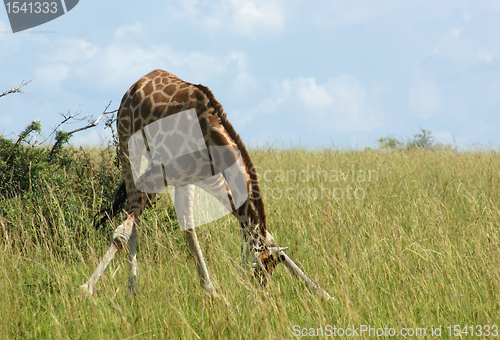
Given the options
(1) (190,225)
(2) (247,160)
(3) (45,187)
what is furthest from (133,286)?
(3) (45,187)

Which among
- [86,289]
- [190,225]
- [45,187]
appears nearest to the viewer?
[86,289]

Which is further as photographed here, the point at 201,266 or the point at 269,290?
the point at 201,266

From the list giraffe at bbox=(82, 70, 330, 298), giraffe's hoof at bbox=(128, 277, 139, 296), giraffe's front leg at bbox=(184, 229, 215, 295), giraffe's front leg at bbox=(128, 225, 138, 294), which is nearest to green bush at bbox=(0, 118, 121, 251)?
giraffe's front leg at bbox=(128, 225, 138, 294)

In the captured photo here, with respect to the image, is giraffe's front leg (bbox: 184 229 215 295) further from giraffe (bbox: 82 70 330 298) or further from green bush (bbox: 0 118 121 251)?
green bush (bbox: 0 118 121 251)

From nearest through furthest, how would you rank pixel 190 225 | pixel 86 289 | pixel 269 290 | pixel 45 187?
pixel 269 290, pixel 86 289, pixel 190 225, pixel 45 187

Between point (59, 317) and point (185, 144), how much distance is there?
1.75 metres

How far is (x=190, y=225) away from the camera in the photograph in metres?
4.04

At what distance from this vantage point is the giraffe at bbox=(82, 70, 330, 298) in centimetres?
346

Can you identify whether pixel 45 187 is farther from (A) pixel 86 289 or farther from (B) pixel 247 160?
(B) pixel 247 160

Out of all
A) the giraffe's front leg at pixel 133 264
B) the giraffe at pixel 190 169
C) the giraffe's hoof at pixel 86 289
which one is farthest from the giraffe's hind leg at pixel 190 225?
the giraffe's hoof at pixel 86 289

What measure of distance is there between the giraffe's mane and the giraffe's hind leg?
2.25ft

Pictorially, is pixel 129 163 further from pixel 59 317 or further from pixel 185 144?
pixel 59 317

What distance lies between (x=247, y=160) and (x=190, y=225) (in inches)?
39.5

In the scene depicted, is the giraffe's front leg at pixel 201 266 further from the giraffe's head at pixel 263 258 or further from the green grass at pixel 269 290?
the giraffe's head at pixel 263 258
